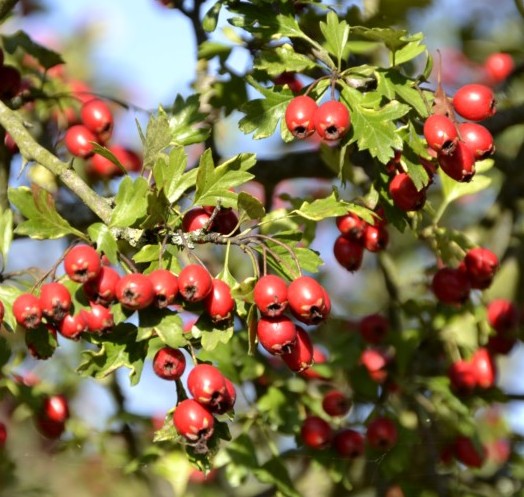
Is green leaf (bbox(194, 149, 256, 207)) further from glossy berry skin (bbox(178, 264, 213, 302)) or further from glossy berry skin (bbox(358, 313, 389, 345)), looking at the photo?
glossy berry skin (bbox(358, 313, 389, 345))

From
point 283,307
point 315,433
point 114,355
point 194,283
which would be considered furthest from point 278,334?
point 315,433

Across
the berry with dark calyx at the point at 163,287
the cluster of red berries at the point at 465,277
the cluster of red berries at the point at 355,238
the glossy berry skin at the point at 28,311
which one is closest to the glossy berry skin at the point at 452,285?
the cluster of red berries at the point at 465,277

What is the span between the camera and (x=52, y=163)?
1760 millimetres

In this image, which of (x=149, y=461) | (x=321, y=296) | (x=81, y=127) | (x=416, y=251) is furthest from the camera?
(x=416, y=251)

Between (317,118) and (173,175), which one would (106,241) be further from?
(317,118)

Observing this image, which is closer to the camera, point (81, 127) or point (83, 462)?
point (81, 127)

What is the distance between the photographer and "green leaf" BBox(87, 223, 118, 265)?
1.56m

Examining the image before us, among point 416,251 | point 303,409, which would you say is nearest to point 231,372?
point 303,409

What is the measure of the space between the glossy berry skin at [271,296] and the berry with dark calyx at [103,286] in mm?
230

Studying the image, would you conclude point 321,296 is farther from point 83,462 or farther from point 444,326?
point 83,462

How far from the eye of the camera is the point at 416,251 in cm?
430

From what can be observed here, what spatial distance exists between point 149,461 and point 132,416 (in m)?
0.16

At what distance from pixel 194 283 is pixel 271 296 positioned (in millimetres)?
121

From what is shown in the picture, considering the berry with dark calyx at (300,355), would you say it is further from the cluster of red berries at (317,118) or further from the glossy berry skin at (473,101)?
the glossy berry skin at (473,101)
